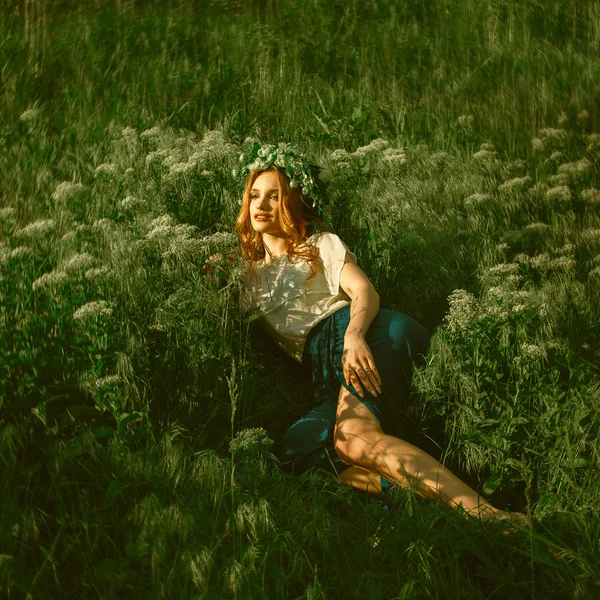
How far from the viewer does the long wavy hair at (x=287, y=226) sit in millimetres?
3566

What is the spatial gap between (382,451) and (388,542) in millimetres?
544

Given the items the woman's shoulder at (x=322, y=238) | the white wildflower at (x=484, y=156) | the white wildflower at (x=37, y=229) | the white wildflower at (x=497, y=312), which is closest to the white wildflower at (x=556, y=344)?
the white wildflower at (x=497, y=312)

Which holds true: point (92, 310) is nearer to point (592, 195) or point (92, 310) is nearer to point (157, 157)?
point (157, 157)

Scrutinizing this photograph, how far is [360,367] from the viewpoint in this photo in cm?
A: 312

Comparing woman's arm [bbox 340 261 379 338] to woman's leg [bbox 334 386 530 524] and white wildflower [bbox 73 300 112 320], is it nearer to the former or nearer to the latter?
woman's leg [bbox 334 386 530 524]

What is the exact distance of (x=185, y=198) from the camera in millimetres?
3893

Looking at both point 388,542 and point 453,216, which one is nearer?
point 388,542

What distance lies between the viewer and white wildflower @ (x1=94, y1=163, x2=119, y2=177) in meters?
3.92

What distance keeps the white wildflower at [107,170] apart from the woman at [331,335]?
2.30 feet

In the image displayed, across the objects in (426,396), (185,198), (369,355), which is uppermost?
(185,198)

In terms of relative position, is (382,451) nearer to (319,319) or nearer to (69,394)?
(319,319)

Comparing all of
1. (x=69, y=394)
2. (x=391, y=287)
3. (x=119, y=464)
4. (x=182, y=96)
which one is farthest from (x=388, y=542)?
(x=182, y=96)

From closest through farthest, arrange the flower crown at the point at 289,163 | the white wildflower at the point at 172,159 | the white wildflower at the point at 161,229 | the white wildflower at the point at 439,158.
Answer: the white wildflower at the point at 161,229, the flower crown at the point at 289,163, the white wildflower at the point at 172,159, the white wildflower at the point at 439,158

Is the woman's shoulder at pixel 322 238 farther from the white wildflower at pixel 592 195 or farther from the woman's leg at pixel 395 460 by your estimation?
the white wildflower at pixel 592 195
